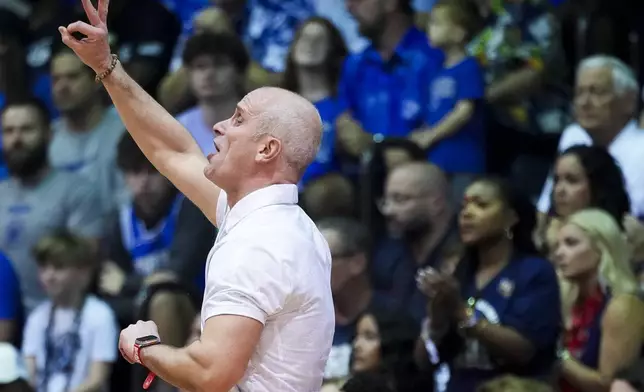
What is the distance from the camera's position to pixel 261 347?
2812mm

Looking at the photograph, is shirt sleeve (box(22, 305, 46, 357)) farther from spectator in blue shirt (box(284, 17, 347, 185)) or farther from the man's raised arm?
the man's raised arm

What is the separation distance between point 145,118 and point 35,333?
2834 mm

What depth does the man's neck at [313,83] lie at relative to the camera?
6078mm

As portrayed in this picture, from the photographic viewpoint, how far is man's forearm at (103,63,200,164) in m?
3.39

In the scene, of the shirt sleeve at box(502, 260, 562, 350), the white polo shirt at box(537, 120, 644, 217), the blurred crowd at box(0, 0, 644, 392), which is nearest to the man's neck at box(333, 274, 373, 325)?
the blurred crowd at box(0, 0, 644, 392)

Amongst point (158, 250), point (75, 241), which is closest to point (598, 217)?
point (158, 250)

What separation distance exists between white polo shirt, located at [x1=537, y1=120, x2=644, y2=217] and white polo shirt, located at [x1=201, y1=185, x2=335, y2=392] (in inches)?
108

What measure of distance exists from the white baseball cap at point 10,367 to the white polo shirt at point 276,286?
2517 mm

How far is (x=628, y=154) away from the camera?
543cm

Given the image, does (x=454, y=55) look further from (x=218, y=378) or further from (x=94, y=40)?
(x=218, y=378)

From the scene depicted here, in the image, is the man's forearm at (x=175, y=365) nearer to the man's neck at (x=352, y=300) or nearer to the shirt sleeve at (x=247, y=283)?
the shirt sleeve at (x=247, y=283)

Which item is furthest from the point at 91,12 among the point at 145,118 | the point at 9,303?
the point at 9,303

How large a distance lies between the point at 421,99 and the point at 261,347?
3248 mm

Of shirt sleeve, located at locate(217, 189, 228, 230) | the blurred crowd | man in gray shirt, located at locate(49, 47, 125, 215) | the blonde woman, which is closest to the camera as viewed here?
shirt sleeve, located at locate(217, 189, 228, 230)
